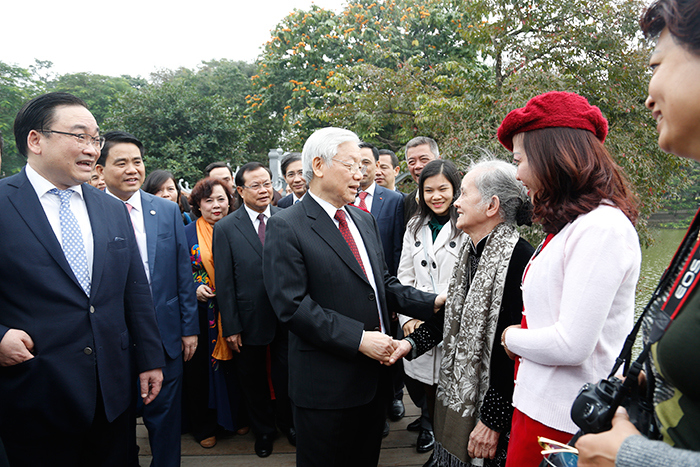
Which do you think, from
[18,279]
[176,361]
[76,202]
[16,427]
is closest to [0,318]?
[18,279]

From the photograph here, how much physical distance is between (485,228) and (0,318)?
2.10m

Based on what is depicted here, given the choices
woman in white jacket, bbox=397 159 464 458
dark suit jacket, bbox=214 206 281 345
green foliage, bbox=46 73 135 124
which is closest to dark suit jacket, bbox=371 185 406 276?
woman in white jacket, bbox=397 159 464 458

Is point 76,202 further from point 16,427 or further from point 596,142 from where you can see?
point 596,142

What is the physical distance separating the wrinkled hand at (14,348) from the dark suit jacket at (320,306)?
952 millimetres

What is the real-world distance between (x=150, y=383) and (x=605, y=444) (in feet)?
6.98

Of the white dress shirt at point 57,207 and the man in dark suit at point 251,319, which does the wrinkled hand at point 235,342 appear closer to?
the man in dark suit at point 251,319

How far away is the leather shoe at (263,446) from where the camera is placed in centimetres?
293

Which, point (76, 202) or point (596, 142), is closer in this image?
point (596, 142)

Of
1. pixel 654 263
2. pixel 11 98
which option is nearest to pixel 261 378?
pixel 654 263

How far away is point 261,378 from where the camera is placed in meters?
3.07

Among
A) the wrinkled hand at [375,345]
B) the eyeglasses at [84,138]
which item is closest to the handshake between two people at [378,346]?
the wrinkled hand at [375,345]

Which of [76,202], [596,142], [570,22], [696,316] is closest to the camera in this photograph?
[696,316]

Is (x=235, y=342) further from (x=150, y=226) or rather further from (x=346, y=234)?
(x=346, y=234)

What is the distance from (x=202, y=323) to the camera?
10.7ft
